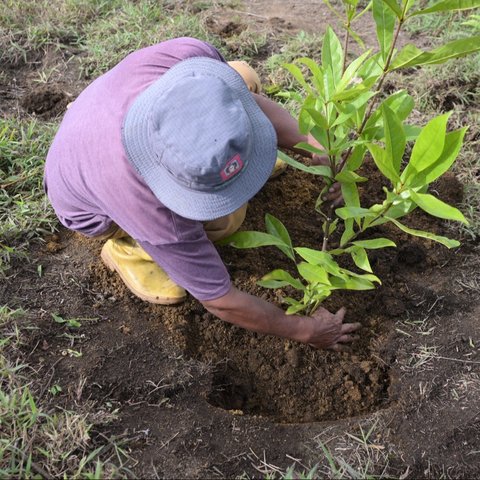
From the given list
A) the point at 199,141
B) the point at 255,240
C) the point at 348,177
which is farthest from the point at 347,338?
the point at 199,141

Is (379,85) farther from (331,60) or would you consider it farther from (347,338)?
(347,338)

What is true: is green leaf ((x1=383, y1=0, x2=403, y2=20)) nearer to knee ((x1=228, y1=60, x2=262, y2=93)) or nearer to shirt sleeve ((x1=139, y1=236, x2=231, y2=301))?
shirt sleeve ((x1=139, y1=236, x2=231, y2=301))

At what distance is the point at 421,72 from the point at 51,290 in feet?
7.59

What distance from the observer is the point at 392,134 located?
180 centimetres

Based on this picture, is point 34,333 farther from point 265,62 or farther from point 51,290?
point 265,62

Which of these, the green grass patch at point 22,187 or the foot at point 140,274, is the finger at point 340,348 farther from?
the green grass patch at point 22,187

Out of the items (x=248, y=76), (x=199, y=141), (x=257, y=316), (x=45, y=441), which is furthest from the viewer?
(x=248, y=76)

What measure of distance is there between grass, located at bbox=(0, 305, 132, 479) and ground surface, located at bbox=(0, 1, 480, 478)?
0.07 metres

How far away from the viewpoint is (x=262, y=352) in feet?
7.99

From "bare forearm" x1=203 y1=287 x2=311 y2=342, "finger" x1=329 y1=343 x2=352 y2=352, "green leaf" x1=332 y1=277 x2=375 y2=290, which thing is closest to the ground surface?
"finger" x1=329 y1=343 x2=352 y2=352

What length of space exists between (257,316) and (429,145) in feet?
2.77

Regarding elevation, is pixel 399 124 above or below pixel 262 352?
above

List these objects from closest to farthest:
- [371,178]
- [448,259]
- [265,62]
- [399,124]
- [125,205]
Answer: [399,124], [125,205], [448,259], [371,178], [265,62]

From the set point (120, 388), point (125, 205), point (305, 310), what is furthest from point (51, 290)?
point (305, 310)
